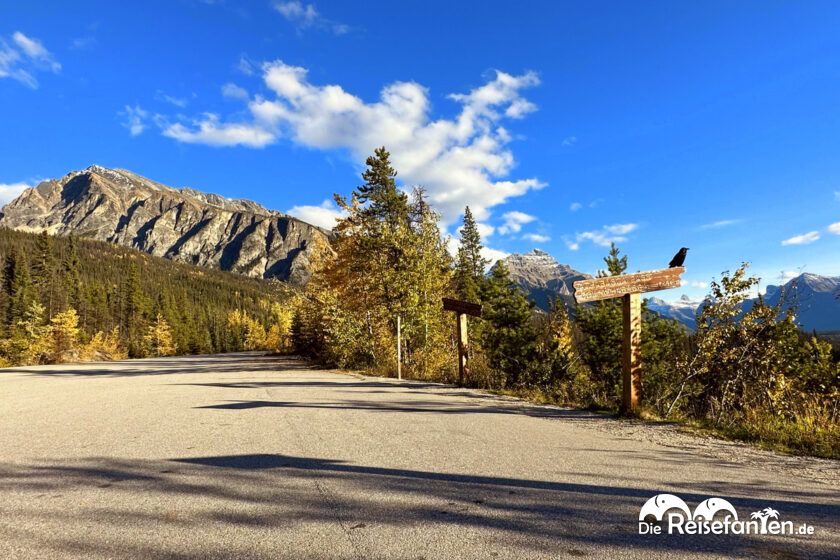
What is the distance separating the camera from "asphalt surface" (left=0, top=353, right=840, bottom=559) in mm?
2670

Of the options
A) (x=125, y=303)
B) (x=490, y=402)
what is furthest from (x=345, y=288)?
(x=125, y=303)

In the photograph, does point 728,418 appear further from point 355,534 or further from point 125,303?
point 125,303

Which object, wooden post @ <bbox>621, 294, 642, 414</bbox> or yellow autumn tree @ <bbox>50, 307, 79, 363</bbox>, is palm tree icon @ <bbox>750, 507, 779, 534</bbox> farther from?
yellow autumn tree @ <bbox>50, 307, 79, 363</bbox>

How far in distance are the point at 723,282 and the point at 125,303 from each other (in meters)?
103

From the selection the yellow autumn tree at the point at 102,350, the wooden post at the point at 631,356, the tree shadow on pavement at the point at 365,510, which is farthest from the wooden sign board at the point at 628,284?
the yellow autumn tree at the point at 102,350

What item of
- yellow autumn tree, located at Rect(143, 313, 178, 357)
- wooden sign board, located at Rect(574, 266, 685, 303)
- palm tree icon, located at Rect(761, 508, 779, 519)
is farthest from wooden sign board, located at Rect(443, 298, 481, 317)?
yellow autumn tree, located at Rect(143, 313, 178, 357)

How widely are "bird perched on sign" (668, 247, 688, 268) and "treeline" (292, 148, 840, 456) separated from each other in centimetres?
126

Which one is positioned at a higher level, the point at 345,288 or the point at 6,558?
the point at 345,288

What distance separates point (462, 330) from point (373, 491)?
9520mm

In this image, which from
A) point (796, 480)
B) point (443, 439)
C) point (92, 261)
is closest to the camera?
point (796, 480)

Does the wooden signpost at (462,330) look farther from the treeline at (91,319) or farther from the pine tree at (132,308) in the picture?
the pine tree at (132,308)

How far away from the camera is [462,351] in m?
12.6

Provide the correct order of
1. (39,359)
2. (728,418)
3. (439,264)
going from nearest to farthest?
(728,418)
(439,264)
(39,359)

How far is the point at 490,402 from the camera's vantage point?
8.91 m
